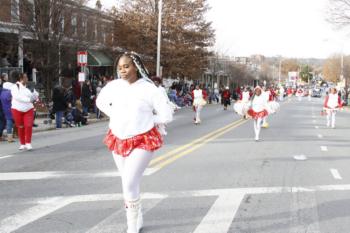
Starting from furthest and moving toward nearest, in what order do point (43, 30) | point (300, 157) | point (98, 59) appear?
point (98, 59) < point (43, 30) < point (300, 157)

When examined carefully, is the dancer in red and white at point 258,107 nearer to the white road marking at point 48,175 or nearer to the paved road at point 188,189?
the paved road at point 188,189


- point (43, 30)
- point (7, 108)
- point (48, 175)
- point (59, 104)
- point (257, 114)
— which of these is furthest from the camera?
point (43, 30)

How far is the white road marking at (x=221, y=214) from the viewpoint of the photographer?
18.2 ft

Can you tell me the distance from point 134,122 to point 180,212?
63.7 inches

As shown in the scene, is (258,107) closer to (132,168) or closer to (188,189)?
(188,189)

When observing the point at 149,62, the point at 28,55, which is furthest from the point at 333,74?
the point at 28,55

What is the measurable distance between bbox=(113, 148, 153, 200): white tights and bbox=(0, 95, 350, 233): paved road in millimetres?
558

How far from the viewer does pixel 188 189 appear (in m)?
7.66

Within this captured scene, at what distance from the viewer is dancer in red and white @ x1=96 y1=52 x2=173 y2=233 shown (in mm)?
5102

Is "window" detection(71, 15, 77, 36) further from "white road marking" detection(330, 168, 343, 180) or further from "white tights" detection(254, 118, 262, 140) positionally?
"white road marking" detection(330, 168, 343, 180)

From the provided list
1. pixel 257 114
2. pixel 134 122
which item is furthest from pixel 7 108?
pixel 134 122

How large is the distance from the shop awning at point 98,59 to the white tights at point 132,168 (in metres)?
31.7

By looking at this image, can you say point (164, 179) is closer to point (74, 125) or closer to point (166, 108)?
point (166, 108)

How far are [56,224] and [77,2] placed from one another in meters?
20.1
